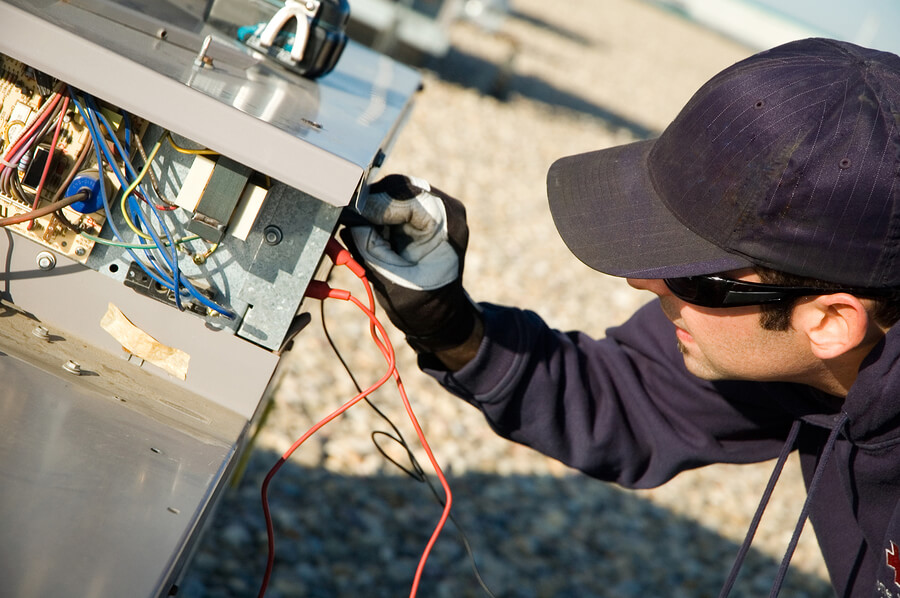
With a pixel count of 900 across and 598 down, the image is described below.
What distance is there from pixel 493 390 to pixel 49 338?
867mm

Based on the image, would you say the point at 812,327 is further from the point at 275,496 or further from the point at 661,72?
the point at 661,72

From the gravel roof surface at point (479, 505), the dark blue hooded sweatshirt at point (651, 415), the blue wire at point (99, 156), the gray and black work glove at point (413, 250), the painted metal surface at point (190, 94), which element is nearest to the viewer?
the painted metal surface at point (190, 94)

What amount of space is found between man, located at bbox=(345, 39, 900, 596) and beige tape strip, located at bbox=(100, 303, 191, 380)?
14.4 inches

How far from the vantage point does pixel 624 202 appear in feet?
4.89

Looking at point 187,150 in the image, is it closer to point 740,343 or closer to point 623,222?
point 623,222

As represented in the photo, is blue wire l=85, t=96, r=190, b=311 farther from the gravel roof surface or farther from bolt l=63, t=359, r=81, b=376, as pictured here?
the gravel roof surface

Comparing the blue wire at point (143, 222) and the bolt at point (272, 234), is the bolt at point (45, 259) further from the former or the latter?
the bolt at point (272, 234)

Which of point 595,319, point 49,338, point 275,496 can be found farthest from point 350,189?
point 595,319

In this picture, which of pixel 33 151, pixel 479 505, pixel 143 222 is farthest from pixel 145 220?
pixel 479 505

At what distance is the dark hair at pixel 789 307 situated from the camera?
4.44 feet

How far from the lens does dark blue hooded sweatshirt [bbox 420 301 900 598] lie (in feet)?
5.58

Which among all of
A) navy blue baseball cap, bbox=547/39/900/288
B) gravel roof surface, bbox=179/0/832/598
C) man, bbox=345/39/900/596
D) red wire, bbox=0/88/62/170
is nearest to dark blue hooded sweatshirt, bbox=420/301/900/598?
man, bbox=345/39/900/596

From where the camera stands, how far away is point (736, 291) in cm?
138

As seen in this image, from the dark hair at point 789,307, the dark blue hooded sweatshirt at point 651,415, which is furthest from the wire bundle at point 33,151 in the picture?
the dark hair at point 789,307
